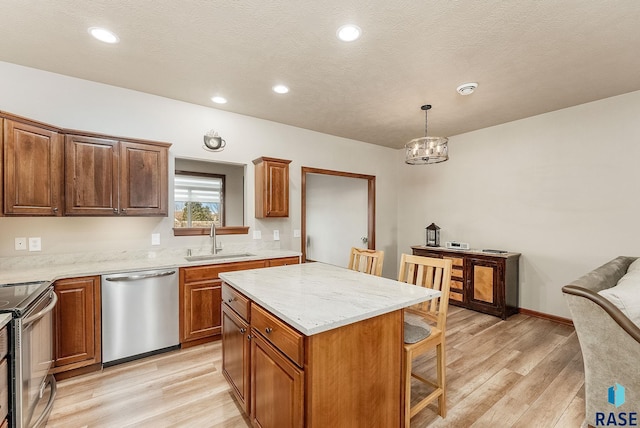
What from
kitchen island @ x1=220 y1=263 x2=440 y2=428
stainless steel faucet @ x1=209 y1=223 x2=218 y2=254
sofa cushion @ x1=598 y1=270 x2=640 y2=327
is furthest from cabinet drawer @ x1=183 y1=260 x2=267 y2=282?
sofa cushion @ x1=598 y1=270 x2=640 y2=327

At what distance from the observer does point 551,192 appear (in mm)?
3564

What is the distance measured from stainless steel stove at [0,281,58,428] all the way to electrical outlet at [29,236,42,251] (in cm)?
78

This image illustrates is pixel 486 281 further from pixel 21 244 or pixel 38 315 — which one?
pixel 21 244

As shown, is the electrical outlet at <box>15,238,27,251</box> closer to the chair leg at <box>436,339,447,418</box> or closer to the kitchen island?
the kitchen island

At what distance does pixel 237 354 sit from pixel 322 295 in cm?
80

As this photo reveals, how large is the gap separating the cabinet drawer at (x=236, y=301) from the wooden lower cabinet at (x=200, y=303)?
845mm

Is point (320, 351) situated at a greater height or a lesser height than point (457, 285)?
greater

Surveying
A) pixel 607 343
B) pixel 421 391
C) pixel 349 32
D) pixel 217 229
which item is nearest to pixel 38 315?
pixel 217 229

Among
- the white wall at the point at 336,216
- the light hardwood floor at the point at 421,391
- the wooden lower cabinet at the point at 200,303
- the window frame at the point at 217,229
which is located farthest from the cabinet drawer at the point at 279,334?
the white wall at the point at 336,216

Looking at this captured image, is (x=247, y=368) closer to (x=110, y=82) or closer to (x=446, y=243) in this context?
(x=110, y=82)

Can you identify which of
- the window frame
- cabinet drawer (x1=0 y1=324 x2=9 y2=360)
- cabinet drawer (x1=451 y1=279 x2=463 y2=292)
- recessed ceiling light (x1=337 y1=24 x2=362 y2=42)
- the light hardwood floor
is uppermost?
recessed ceiling light (x1=337 y1=24 x2=362 y2=42)

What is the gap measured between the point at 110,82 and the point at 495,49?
142 inches

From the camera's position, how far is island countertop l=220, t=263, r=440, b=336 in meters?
1.26

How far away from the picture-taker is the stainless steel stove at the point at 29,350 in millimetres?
1475
